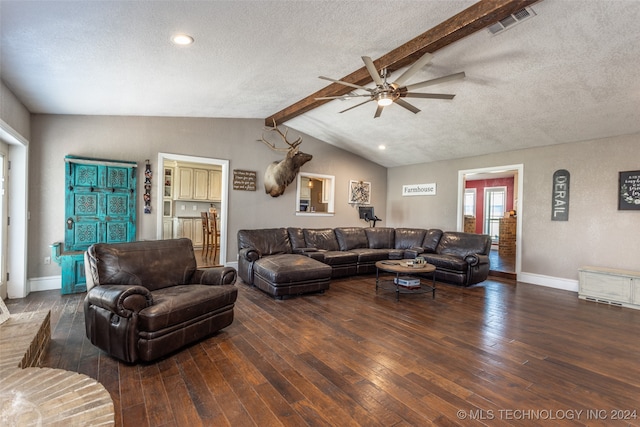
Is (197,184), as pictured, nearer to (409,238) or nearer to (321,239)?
(321,239)

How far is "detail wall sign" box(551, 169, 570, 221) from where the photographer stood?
5203 mm

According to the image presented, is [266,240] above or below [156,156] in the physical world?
below

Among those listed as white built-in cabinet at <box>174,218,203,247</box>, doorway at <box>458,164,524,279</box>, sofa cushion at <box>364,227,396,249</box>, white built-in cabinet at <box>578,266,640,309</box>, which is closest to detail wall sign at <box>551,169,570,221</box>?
white built-in cabinet at <box>578,266,640,309</box>

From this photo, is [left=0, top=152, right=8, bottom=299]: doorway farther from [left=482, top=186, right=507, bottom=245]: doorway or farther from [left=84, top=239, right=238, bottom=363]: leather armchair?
[left=482, top=186, right=507, bottom=245]: doorway

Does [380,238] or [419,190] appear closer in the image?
[380,238]

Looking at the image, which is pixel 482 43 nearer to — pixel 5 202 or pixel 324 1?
pixel 324 1

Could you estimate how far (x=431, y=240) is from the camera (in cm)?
644

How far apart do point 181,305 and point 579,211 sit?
6193mm

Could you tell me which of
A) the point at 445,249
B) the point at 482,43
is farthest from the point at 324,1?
the point at 445,249

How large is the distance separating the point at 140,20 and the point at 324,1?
148 centimetres

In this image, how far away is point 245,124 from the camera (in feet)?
19.7

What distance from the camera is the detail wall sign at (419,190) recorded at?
23.9 feet

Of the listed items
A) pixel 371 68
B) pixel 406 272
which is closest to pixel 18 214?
pixel 371 68

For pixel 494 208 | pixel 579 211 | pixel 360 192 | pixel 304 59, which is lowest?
pixel 579 211
